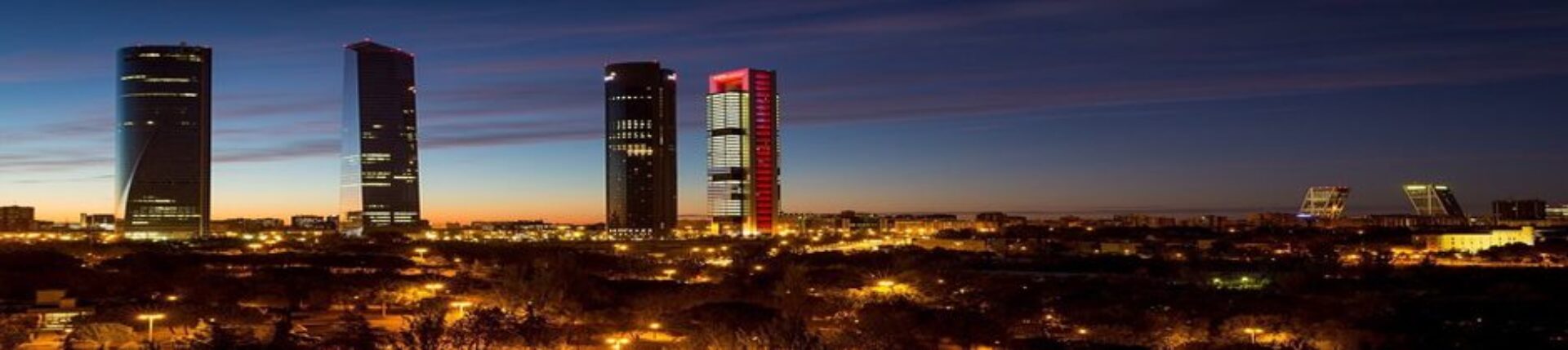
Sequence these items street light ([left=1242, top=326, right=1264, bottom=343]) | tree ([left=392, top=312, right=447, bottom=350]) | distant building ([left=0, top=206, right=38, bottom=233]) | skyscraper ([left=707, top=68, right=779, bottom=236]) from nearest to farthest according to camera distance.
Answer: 1. tree ([left=392, top=312, right=447, bottom=350])
2. street light ([left=1242, top=326, right=1264, bottom=343])
3. skyscraper ([left=707, top=68, right=779, bottom=236])
4. distant building ([left=0, top=206, right=38, bottom=233])

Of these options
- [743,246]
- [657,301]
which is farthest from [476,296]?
[743,246]

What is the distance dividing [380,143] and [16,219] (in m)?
63.4

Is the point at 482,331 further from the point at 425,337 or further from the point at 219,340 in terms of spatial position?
the point at 219,340

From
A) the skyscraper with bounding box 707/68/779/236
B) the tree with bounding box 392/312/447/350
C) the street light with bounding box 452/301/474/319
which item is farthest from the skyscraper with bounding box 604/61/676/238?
the tree with bounding box 392/312/447/350

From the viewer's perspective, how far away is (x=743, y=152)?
146 meters

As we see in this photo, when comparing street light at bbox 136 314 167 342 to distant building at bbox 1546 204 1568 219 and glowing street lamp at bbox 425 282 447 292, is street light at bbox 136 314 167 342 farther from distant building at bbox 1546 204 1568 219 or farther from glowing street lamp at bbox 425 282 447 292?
distant building at bbox 1546 204 1568 219

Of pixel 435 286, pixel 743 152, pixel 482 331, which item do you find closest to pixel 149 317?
pixel 482 331

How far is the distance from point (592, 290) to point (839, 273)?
18.1m

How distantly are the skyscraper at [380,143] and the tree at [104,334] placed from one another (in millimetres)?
130316

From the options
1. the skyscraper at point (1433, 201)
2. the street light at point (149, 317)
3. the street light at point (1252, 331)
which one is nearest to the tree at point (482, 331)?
the street light at point (149, 317)

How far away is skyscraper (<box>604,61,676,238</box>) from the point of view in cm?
16325

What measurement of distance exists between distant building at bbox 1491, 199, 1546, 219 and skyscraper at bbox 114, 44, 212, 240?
509 ft

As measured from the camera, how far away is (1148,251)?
104 metres

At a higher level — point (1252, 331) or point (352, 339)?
point (352, 339)
